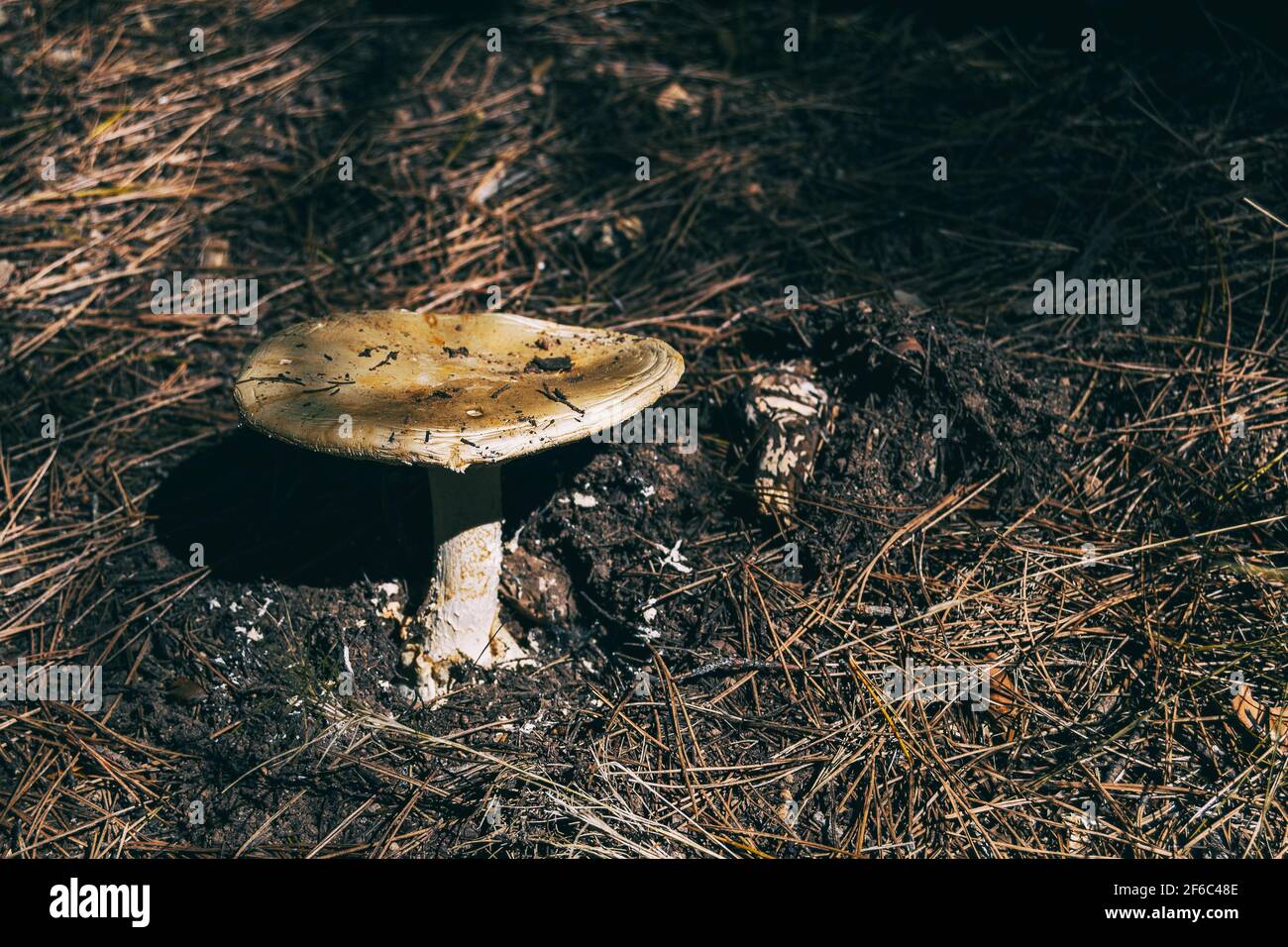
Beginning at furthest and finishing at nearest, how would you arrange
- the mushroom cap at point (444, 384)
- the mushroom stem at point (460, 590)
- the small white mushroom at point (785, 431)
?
the small white mushroom at point (785, 431) < the mushroom stem at point (460, 590) < the mushroom cap at point (444, 384)

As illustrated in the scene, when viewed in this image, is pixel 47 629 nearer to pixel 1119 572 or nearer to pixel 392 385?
pixel 392 385

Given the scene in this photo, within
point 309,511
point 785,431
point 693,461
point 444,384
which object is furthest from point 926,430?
point 309,511

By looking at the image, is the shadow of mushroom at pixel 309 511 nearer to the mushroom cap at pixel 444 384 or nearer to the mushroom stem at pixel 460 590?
the mushroom stem at pixel 460 590

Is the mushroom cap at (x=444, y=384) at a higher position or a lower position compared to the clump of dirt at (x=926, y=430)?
higher

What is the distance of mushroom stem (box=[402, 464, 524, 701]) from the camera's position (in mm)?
2715

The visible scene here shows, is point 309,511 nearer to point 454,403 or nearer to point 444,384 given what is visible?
point 444,384

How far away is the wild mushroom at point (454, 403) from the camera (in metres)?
2.23

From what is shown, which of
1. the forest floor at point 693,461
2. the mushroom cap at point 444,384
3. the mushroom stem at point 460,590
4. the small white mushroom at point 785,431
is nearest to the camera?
the mushroom cap at point 444,384

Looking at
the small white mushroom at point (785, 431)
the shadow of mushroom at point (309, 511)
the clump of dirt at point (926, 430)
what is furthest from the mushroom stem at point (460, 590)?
the clump of dirt at point (926, 430)

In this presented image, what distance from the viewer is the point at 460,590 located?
2.78 metres

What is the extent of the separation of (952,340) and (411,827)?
2215 millimetres
